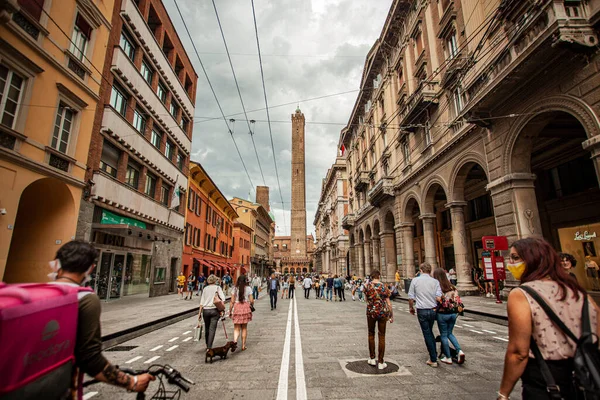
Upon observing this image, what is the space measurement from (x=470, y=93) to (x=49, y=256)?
18442mm

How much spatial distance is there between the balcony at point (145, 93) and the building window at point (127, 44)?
2.53 ft

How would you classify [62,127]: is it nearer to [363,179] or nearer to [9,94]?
[9,94]

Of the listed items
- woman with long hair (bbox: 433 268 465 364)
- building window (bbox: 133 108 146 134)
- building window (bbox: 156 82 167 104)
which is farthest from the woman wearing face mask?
building window (bbox: 156 82 167 104)

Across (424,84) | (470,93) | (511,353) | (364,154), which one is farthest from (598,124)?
(364,154)

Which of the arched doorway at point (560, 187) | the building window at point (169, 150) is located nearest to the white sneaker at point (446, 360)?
the arched doorway at point (560, 187)

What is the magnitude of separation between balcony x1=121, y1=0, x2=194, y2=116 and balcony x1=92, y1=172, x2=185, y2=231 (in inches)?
337

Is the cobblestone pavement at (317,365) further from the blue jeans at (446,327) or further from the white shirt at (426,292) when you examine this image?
the white shirt at (426,292)

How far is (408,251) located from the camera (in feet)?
74.6

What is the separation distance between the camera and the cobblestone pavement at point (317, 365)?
13.9 ft

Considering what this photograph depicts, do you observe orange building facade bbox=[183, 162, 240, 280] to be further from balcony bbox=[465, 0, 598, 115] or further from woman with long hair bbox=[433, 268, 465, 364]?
woman with long hair bbox=[433, 268, 465, 364]

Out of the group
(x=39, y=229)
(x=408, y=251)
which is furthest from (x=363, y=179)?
(x=39, y=229)

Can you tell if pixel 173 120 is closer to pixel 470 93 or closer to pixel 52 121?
pixel 52 121

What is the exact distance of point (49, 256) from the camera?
11.3 metres

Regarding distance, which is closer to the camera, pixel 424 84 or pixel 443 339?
pixel 443 339
